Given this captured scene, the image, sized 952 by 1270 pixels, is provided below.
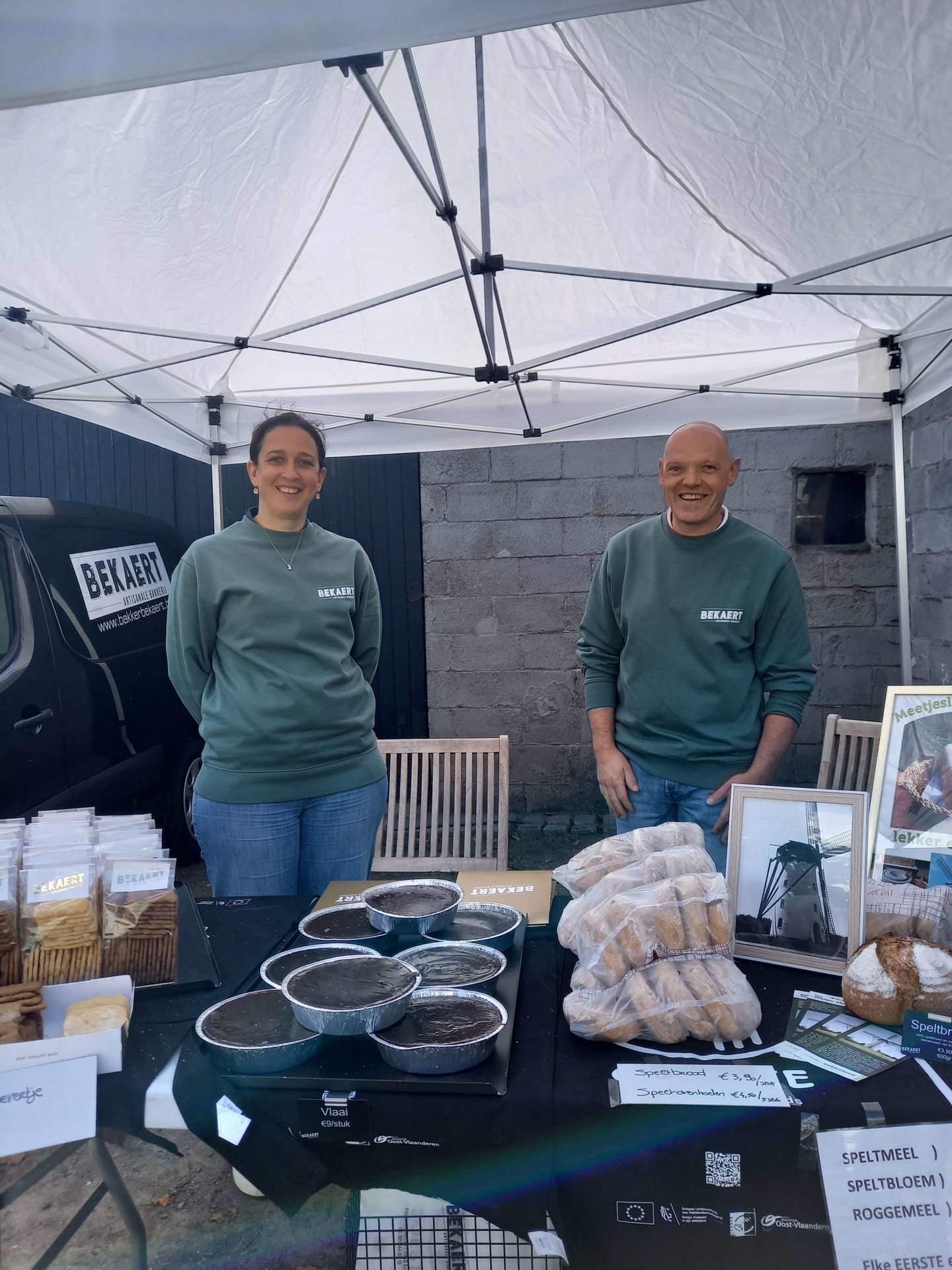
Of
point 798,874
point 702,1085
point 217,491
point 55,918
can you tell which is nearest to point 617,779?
point 798,874

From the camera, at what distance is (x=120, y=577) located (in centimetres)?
358

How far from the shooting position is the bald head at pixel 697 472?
2.04 m

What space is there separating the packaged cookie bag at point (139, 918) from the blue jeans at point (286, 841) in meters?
0.69

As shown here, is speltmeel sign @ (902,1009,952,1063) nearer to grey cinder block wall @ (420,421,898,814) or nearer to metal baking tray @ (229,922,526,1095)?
metal baking tray @ (229,922,526,1095)

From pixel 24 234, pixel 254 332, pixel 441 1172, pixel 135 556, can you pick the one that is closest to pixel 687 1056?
pixel 441 1172

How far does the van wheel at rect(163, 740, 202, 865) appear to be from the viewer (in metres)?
3.85

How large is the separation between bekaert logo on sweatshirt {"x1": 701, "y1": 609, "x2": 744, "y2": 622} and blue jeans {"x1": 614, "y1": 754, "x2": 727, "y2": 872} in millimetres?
420

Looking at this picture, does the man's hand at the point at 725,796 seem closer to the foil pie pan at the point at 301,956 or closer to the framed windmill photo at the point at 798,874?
the framed windmill photo at the point at 798,874

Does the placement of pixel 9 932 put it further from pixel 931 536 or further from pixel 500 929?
pixel 931 536

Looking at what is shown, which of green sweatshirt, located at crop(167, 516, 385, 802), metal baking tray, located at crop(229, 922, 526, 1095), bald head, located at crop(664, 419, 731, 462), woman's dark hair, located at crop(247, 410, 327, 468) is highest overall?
woman's dark hair, located at crop(247, 410, 327, 468)

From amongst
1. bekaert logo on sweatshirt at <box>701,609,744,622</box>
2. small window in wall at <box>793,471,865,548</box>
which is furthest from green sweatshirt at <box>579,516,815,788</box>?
small window in wall at <box>793,471,865,548</box>

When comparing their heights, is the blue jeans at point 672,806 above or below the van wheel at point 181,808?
above

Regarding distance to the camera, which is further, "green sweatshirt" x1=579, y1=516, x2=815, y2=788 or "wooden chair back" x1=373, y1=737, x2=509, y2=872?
"wooden chair back" x1=373, y1=737, x2=509, y2=872

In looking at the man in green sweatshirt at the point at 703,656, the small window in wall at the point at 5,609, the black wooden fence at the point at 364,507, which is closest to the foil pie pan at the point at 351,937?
the man in green sweatshirt at the point at 703,656
